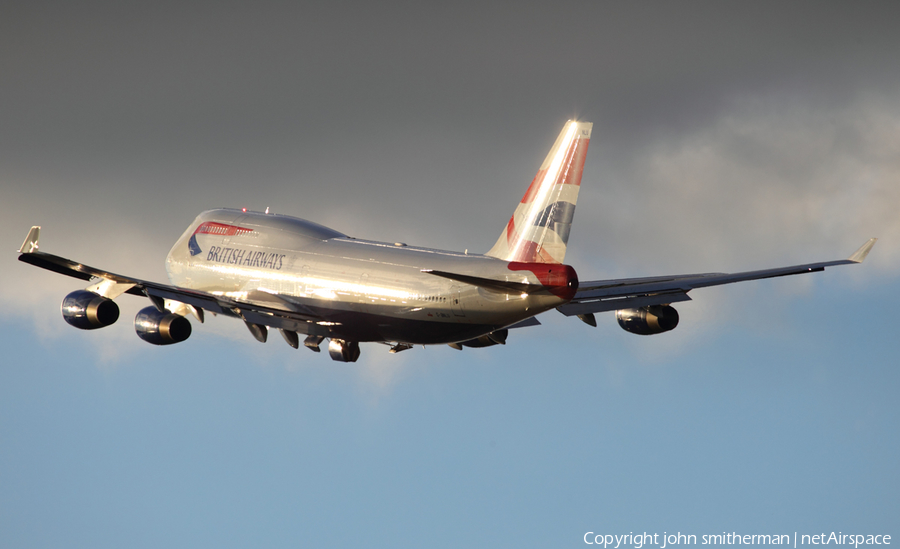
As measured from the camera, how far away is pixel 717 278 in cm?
4716

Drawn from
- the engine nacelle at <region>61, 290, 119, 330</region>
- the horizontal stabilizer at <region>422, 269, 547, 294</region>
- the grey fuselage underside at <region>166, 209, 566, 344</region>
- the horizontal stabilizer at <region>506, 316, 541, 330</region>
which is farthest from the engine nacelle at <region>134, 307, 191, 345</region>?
the horizontal stabilizer at <region>506, 316, 541, 330</region>

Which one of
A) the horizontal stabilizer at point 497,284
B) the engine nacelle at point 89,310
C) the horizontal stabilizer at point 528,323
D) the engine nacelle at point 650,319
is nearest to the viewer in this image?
the horizontal stabilizer at point 497,284

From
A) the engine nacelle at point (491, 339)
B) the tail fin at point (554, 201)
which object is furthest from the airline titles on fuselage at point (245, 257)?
the tail fin at point (554, 201)

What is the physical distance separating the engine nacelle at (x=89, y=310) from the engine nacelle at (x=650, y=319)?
78.5 feet

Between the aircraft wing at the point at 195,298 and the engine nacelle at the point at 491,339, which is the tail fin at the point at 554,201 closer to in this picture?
the engine nacelle at the point at 491,339

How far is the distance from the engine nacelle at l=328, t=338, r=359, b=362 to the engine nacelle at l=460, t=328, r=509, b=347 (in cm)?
556

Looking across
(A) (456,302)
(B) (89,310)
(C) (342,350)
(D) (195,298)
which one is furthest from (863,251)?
(B) (89,310)

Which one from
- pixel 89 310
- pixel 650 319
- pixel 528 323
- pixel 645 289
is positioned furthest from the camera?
pixel 650 319

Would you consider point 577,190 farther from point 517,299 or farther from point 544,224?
point 517,299

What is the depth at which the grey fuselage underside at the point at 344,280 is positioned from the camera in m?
45.3

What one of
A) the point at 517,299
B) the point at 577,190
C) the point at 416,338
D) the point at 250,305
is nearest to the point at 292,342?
the point at 250,305

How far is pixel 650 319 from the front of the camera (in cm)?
5144

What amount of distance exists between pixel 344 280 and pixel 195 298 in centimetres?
676

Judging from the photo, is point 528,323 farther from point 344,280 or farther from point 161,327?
point 161,327
